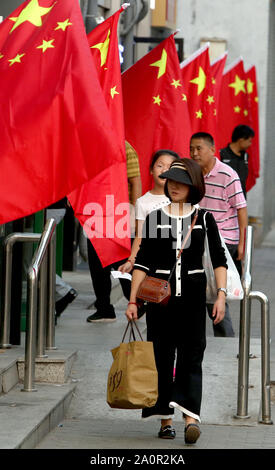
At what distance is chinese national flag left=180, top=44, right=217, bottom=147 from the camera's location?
42.3 ft

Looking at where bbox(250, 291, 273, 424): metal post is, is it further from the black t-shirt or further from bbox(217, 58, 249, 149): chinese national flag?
bbox(217, 58, 249, 149): chinese national flag

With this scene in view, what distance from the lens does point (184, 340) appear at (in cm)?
686

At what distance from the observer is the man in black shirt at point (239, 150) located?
43.5 ft

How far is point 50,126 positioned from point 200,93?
6.20 m

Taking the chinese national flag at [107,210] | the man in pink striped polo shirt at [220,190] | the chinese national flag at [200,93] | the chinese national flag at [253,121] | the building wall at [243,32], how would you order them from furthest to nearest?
the building wall at [243,32] < the chinese national flag at [253,121] < the chinese national flag at [200,93] < the man in pink striped polo shirt at [220,190] < the chinese national flag at [107,210]

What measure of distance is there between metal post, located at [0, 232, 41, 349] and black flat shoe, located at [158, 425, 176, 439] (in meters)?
1.69

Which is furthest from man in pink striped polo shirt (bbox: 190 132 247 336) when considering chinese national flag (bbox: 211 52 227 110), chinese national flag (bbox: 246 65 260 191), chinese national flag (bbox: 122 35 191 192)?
chinese national flag (bbox: 246 65 260 191)

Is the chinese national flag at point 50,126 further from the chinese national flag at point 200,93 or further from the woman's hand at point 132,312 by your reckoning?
the chinese national flag at point 200,93

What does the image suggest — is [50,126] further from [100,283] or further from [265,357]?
[100,283]

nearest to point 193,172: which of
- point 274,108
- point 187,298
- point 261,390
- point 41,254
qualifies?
point 187,298

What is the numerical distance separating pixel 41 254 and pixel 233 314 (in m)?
5.38

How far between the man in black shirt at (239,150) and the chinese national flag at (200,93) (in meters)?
0.39

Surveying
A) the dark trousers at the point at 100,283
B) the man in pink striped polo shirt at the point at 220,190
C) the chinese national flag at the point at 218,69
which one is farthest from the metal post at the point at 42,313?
the chinese national flag at the point at 218,69

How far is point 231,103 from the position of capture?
17156 mm
